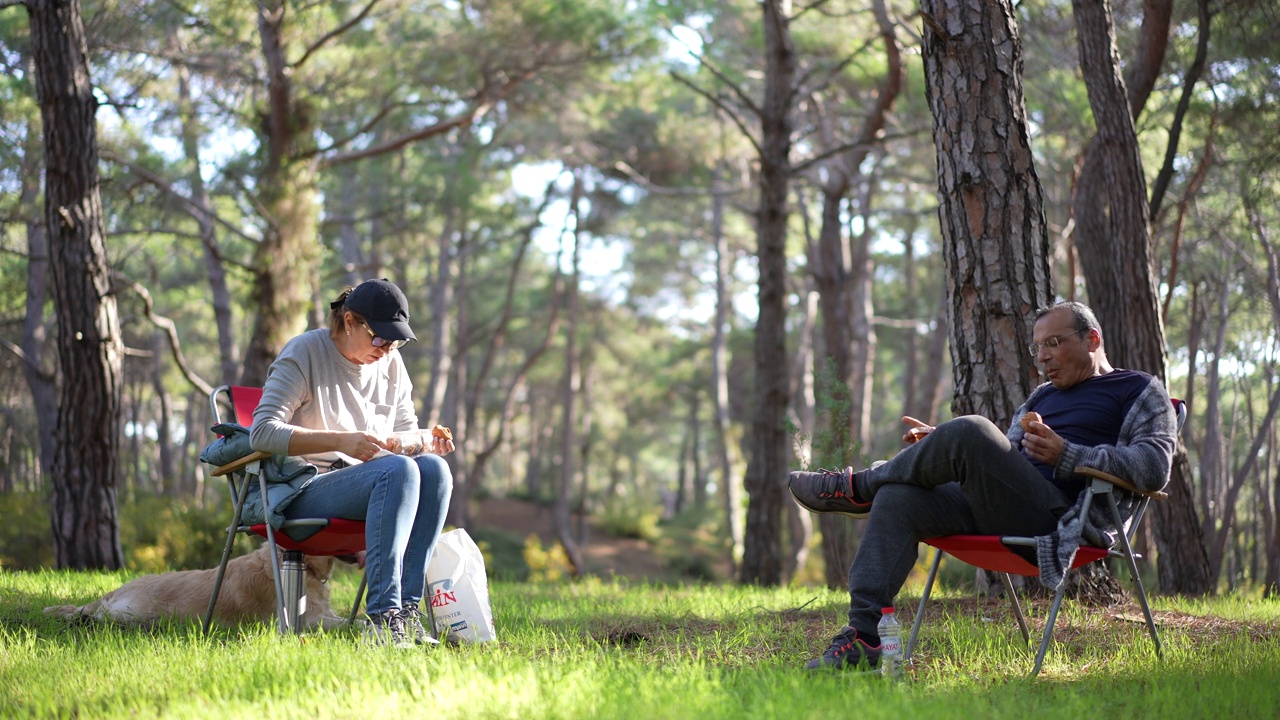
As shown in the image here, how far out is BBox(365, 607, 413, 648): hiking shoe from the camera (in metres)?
3.06

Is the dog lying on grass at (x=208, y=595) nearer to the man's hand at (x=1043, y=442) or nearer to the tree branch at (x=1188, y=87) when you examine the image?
the man's hand at (x=1043, y=442)

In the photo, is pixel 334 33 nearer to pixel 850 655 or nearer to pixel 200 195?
pixel 200 195

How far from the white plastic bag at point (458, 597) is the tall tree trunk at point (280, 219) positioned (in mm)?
6974

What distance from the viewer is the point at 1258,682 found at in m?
2.83

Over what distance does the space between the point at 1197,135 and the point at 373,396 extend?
910 cm

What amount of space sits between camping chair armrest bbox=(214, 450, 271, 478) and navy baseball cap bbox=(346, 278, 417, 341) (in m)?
0.54

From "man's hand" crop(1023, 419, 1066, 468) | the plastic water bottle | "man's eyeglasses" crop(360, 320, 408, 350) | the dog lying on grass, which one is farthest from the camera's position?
the dog lying on grass

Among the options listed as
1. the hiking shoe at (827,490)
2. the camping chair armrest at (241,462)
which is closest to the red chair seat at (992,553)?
the hiking shoe at (827,490)

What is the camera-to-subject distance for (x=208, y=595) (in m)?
3.88

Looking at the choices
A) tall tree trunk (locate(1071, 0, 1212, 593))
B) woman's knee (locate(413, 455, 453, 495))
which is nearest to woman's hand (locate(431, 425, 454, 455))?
woman's knee (locate(413, 455, 453, 495))

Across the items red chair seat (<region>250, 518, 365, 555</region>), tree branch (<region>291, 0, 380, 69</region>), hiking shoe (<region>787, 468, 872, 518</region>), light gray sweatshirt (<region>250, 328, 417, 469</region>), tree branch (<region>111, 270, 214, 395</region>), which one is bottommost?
red chair seat (<region>250, 518, 365, 555</region>)

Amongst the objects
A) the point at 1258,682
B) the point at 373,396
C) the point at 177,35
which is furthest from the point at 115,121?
the point at 1258,682

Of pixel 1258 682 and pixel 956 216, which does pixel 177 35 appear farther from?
pixel 1258 682

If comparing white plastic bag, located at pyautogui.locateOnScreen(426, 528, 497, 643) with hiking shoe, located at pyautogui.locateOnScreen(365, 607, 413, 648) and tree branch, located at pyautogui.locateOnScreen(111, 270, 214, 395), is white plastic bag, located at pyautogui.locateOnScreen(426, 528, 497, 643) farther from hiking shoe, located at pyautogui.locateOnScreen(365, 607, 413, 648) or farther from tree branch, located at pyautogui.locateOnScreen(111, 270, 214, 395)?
tree branch, located at pyautogui.locateOnScreen(111, 270, 214, 395)
